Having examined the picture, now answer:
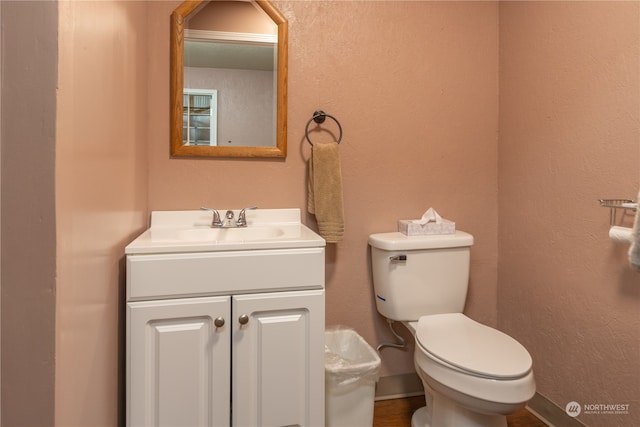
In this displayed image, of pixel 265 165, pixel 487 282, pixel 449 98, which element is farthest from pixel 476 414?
pixel 449 98

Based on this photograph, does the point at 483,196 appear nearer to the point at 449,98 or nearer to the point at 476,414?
the point at 449,98

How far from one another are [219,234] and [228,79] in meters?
0.67

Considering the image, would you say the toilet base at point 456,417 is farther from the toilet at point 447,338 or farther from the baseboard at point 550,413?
the baseboard at point 550,413

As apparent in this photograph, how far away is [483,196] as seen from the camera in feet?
6.11

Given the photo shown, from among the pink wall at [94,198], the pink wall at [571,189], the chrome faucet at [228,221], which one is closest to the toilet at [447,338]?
the pink wall at [571,189]

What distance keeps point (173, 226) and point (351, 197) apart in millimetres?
787

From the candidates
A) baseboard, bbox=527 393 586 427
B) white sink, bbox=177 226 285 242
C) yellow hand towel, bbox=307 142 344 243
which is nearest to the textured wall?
white sink, bbox=177 226 285 242

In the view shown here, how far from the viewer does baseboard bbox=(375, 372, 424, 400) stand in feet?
Answer: 5.82

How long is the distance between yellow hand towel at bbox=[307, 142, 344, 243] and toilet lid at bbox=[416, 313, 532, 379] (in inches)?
20.4

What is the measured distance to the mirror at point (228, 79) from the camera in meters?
1.55

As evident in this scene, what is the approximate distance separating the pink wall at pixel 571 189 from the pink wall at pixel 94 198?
1587mm

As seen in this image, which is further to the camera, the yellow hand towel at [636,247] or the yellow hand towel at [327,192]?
the yellow hand towel at [327,192]

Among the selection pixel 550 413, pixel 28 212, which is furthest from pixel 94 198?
pixel 550 413

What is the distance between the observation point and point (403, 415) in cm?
165
